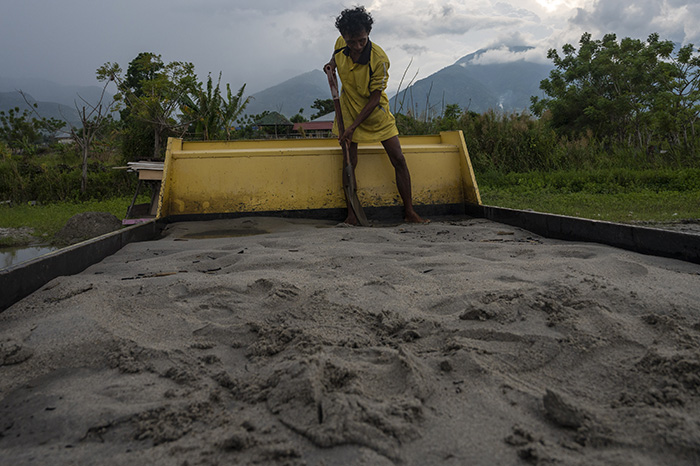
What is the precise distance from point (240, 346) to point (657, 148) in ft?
35.5

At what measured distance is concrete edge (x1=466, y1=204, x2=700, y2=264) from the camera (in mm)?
2242

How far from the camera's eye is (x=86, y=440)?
3.15ft

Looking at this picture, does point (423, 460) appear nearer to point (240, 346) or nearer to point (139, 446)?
point (139, 446)

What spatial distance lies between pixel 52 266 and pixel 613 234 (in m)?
2.98

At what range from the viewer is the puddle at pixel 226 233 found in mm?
3655

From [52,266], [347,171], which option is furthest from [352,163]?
[52,266]

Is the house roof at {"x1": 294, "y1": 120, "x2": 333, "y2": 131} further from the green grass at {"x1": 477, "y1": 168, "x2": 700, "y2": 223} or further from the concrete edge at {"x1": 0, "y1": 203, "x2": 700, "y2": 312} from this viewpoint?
the concrete edge at {"x1": 0, "y1": 203, "x2": 700, "y2": 312}

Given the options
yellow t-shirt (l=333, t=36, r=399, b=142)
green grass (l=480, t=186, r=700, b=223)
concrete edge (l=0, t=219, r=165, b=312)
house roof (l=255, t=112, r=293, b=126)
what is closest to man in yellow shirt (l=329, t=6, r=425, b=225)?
yellow t-shirt (l=333, t=36, r=399, b=142)

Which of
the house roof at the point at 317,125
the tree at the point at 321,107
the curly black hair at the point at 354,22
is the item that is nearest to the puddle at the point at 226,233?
the curly black hair at the point at 354,22

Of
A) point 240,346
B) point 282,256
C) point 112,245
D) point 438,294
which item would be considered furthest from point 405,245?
point 112,245

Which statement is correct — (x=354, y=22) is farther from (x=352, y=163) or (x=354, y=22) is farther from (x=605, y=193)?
(x=605, y=193)

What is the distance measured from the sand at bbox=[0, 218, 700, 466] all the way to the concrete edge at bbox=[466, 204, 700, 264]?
13 cm

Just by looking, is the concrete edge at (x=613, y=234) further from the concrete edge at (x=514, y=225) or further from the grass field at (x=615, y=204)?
the grass field at (x=615, y=204)

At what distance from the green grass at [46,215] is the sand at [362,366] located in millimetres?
4300
